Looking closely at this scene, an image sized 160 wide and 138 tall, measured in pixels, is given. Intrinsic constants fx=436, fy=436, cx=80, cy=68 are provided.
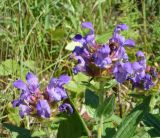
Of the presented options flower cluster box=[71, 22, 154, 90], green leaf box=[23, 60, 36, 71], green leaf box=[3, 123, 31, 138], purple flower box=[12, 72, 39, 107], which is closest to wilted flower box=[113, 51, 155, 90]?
flower cluster box=[71, 22, 154, 90]

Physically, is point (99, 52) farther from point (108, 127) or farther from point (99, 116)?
point (108, 127)

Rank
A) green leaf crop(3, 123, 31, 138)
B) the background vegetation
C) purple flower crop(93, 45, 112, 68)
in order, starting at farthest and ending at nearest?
1. the background vegetation
2. green leaf crop(3, 123, 31, 138)
3. purple flower crop(93, 45, 112, 68)

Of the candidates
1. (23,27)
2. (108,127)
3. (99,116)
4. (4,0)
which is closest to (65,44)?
(23,27)

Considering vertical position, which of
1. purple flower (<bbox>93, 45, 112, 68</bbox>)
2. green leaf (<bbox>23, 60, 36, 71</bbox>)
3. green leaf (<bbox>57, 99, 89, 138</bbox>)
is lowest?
green leaf (<bbox>57, 99, 89, 138</bbox>)

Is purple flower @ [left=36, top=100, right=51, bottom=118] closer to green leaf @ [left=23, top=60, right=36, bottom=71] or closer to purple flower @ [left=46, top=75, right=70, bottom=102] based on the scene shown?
purple flower @ [left=46, top=75, right=70, bottom=102]

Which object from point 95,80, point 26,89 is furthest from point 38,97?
point 95,80

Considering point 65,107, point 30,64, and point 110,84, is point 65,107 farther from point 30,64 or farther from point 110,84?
point 30,64

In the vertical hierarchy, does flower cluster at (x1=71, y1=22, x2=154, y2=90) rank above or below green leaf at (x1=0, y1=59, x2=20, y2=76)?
above
